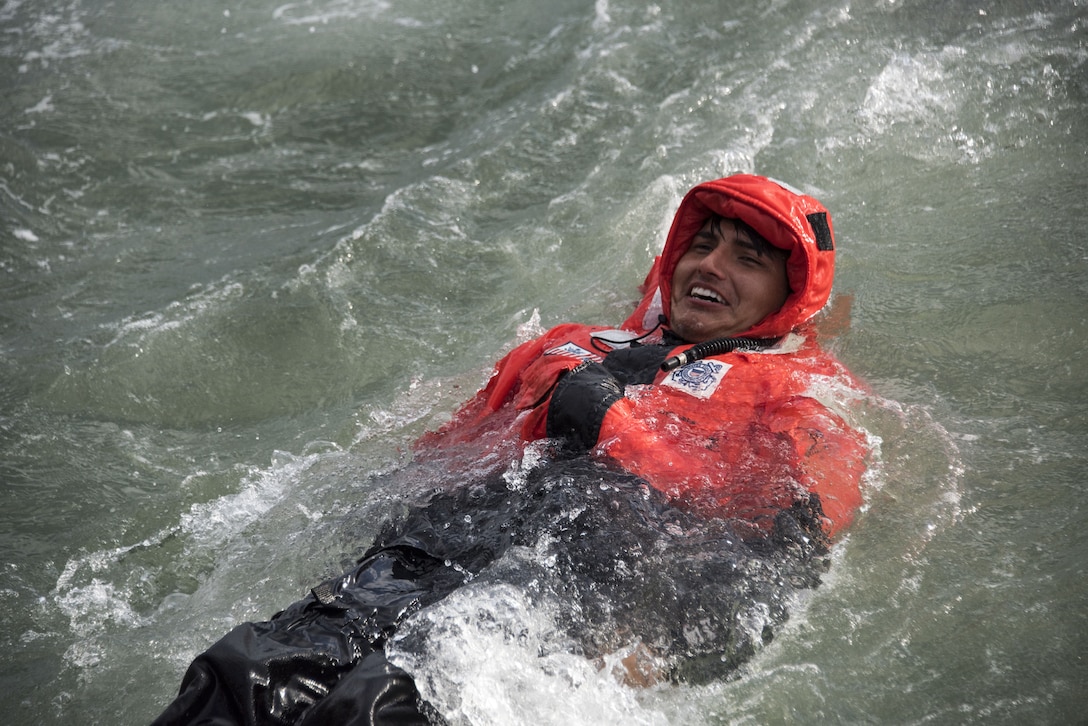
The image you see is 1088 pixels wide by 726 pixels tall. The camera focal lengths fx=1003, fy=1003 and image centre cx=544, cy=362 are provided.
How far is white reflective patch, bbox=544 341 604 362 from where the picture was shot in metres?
4.31

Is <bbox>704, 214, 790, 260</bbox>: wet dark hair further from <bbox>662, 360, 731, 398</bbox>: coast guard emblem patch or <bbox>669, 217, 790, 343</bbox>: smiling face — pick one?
<bbox>662, 360, 731, 398</bbox>: coast guard emblem patch

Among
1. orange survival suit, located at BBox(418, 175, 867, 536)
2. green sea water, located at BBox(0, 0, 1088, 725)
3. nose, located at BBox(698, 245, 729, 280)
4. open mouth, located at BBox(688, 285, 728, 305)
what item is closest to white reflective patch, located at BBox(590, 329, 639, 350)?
orange survival suit, located at BBox(418, 175, 867, 536)

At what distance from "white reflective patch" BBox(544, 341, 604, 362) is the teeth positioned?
1.67ft

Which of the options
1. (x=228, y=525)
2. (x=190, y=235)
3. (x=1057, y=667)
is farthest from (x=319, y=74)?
(x=1057, y=667)

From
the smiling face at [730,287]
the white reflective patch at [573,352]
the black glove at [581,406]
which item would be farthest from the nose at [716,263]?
the black glove at [581,406]

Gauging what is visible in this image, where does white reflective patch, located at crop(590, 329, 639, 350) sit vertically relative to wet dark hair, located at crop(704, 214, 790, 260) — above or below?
below

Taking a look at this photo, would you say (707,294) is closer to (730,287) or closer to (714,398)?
(730,287)

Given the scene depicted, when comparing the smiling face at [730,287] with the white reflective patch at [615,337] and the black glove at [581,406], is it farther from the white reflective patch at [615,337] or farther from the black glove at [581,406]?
the black glove at [581,406]

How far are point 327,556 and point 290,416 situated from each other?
4.83 feet

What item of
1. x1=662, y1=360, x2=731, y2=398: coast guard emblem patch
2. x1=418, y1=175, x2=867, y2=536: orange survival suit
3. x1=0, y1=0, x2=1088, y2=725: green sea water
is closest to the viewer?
x1=0, y1=0, x2=1088, y2=725: green sea water

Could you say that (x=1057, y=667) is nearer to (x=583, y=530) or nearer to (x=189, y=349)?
(x=583, y=530)

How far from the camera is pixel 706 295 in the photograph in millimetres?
4387

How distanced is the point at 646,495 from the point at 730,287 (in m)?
1.18

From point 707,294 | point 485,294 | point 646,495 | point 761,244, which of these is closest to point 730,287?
point 707,294
